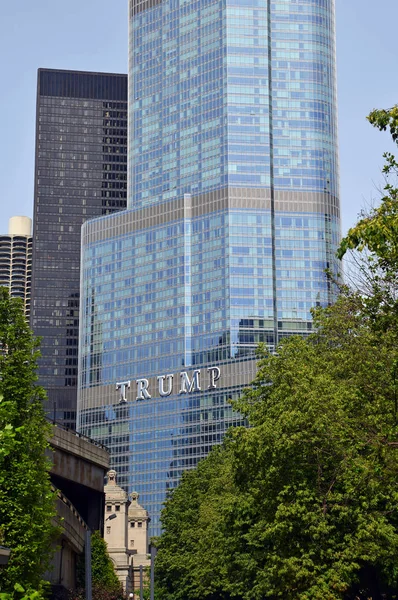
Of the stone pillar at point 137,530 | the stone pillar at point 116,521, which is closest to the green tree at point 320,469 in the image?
the stone pillar at point 116,521

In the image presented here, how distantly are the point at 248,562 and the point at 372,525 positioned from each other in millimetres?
17962

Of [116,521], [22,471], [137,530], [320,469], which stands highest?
[137,530]

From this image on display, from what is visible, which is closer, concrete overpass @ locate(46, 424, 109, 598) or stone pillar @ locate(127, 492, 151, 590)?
concrete overpass @ locate(46, 424, 109, 598)

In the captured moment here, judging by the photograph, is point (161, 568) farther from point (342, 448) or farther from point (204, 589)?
point (342, 448)

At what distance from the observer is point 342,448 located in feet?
167

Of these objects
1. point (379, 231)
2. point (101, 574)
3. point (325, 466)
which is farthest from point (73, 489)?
point (379, 231)

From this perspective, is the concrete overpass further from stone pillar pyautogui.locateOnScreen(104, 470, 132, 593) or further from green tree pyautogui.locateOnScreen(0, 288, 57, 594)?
stone pillar pyautogui.locateOnScreen(104, 470, 132, 593)

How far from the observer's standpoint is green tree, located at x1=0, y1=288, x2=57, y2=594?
154 feet

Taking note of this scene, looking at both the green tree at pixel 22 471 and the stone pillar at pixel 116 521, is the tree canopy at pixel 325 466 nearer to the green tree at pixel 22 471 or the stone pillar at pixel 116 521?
the green tree at pixel 22 471

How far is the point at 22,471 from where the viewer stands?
156 ft

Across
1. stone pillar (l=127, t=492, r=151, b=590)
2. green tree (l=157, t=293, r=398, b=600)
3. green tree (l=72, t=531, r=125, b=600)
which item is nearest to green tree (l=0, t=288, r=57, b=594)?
green tree (l=157, t=293, r=398, b=600)

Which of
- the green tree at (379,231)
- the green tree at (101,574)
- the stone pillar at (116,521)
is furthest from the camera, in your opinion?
the stone pillar at (116,521)

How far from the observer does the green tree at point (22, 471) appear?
46.9 meters

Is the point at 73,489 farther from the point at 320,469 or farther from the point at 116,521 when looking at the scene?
the point at 116,521
